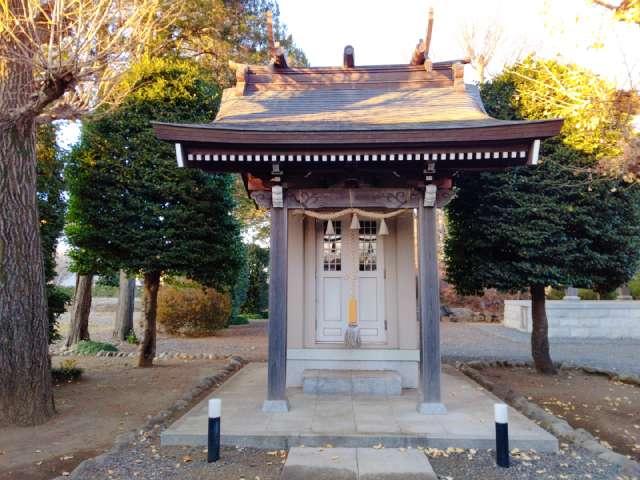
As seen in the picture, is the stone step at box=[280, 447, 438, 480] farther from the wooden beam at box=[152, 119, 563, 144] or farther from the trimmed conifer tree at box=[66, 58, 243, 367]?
the trimmed conifer tree at box=[66, 58, 243, 367]

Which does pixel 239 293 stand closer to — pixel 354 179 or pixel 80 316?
pixel 80 316

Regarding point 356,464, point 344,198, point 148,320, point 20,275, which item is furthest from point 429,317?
point 148,320

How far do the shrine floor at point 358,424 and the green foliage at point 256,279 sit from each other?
16415mm

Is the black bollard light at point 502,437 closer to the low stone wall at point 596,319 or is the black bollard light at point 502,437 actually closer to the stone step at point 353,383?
the stone step at point 353,383

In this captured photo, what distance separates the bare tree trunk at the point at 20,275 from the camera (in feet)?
19.6

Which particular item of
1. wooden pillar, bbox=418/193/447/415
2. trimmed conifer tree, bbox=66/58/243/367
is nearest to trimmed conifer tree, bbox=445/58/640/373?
wooden pillar, bbox=418/193/447/415

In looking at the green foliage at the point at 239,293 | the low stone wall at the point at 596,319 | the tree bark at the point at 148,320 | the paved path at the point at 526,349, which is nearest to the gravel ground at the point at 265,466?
the tree bark at the point at 148,320

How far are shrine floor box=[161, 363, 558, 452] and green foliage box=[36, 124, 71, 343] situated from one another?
4439 millimetres

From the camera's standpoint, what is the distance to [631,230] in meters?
8.55

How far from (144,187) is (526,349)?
11.3 meters

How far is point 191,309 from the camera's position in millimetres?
16688

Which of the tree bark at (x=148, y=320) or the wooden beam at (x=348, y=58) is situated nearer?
the wooden beam at (x=348, y=58)

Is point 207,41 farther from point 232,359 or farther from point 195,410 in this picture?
point 195,410

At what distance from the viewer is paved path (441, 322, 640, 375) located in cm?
1113
